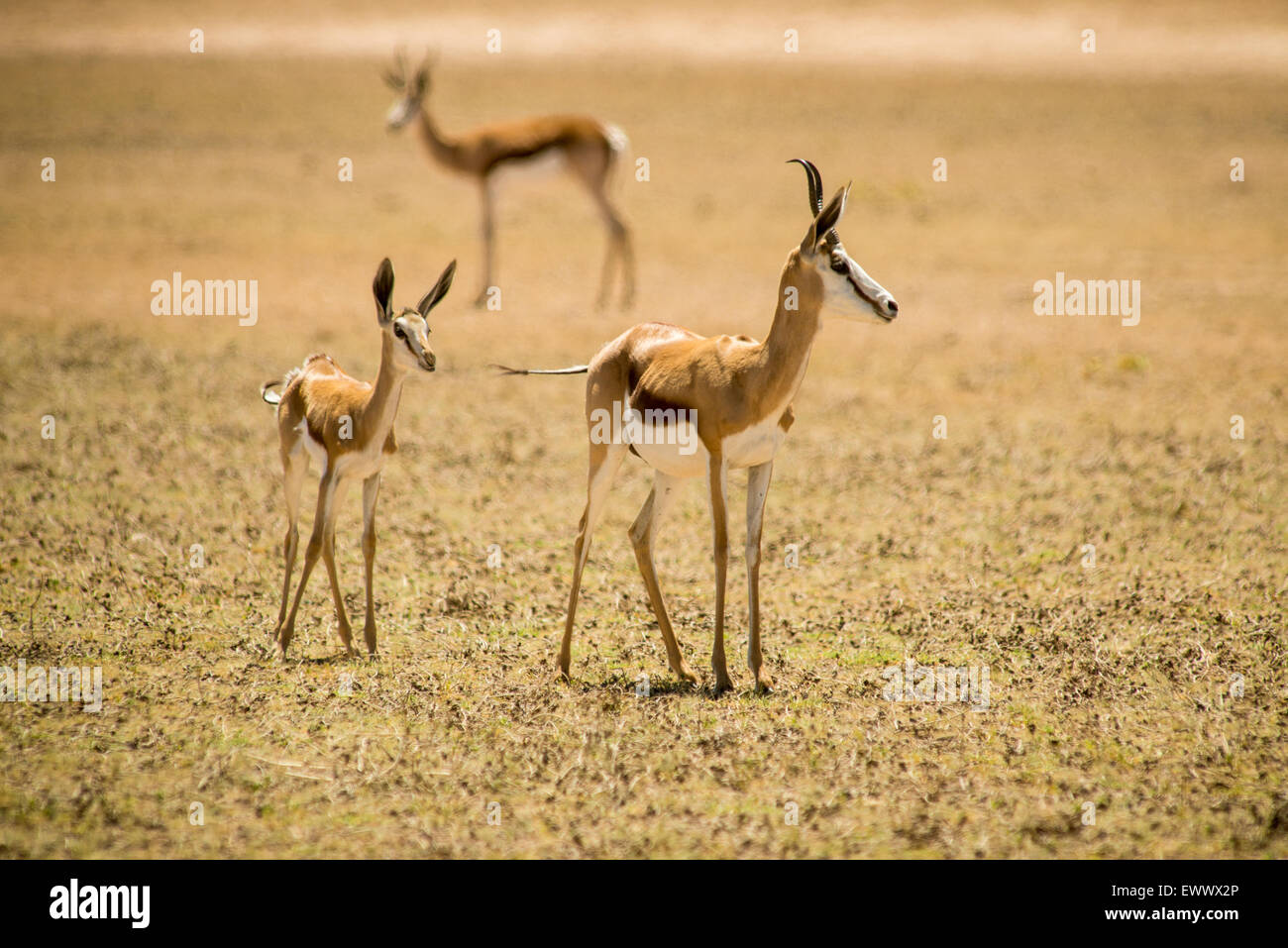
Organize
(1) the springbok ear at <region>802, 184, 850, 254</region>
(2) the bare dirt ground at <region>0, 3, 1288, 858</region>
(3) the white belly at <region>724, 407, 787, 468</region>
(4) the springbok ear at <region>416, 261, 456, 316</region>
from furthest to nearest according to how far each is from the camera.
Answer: (4) the springbok ear at <region>416, 261, 456, 316</region>, (3) the white belly at <region>724, 407, 787, 468</region>, (1) the springbok ear at <region>802, 184, 850, 254</region>, (2) the bare dirt ground at <region>0, 3, 1288, 858</region>

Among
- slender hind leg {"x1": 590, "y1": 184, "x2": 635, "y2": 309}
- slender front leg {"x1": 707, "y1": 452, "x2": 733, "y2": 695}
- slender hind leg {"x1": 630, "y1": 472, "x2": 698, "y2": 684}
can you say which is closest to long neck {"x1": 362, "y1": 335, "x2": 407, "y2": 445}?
slender hind leg {"x1": 630, "y1": 472, "x2": 698, "y2": 684}

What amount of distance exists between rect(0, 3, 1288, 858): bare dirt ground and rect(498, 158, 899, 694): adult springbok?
2.09 ft

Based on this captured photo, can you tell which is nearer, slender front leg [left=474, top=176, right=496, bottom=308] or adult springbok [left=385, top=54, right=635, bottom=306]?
slender front leg [left=474, top=176, right=496, bottom=308]

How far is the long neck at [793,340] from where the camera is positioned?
6.09m

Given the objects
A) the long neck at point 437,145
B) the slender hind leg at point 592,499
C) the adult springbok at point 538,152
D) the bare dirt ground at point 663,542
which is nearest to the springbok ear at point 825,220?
the slender hind leg at point 592,499

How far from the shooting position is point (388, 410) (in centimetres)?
663

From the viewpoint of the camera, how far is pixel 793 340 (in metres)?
6.11

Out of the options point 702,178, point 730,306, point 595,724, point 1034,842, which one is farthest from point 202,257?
point 1034,842

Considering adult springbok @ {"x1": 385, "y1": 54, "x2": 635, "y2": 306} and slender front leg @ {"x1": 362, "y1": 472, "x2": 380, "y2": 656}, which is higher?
adult springbok @ {"x1": 385, "y1": 54, "x2": 635, "y2": 306}

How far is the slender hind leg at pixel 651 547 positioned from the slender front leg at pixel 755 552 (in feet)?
1.18

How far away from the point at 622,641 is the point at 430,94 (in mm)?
29293

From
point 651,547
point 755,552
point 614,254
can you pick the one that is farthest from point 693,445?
point 614,254

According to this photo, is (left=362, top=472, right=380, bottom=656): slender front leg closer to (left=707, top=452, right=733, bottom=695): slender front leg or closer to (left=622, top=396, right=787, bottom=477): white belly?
(left=622, top=396, right=787, bottom=477): white belly

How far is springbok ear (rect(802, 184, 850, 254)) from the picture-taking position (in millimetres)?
5762
